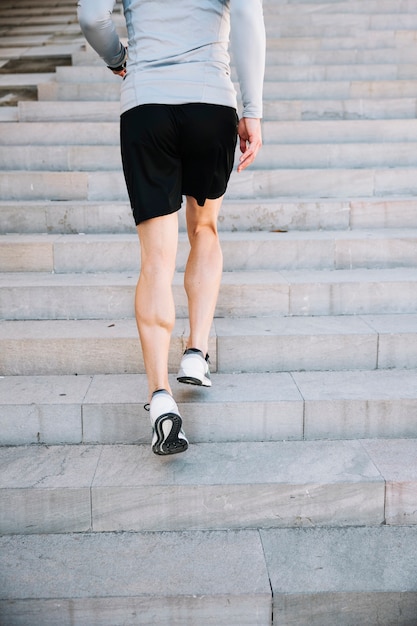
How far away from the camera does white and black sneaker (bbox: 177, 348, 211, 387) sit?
290 cm

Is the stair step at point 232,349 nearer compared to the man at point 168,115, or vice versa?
the man at point 168,115

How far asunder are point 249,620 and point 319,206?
3004 mm

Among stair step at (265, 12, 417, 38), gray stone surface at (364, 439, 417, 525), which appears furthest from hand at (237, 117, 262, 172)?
stair step at (265, 12, 417, 38)

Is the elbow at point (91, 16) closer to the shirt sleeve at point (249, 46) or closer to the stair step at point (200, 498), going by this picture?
the shirt sleeve at point (249, 46)

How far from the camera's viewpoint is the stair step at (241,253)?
164 inches

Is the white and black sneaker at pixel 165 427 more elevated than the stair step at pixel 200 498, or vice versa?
the white and black sneaker at pixel 165 427

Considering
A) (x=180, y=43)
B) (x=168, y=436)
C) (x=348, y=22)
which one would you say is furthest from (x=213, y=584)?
(x=348, y=22)

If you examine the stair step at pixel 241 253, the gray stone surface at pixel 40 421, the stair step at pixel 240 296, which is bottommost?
the gray stone surface at pixel 40 421

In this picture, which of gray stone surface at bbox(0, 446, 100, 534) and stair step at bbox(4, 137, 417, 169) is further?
stair step at bbox(4, 137, 417, 169)

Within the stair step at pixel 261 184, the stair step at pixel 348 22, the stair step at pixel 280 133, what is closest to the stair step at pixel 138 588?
the stair step at pixel 261 184

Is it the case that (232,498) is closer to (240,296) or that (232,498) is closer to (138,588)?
(138,588)

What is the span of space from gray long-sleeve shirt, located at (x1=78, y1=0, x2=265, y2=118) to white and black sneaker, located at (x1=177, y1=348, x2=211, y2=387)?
1.06 m

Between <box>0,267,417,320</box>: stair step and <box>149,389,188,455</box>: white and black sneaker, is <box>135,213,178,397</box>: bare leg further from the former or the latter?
<box>0,267,417,320</box>: stair step

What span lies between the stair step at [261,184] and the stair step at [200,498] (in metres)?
2.58
